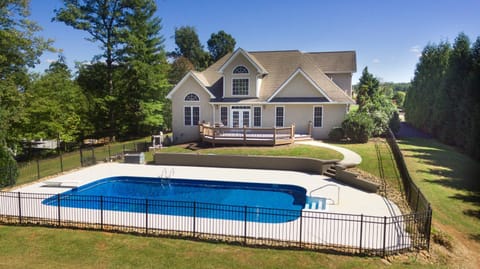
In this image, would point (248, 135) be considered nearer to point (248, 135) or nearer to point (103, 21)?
point (248, 135)

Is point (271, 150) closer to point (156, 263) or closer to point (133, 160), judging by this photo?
point (133, 160)

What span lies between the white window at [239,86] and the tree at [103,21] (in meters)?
14.3

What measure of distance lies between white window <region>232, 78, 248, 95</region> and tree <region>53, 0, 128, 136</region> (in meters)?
14.3

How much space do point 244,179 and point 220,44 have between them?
2073 inches

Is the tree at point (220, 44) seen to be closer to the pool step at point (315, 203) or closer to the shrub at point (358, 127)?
the shrub at point (358, 127)

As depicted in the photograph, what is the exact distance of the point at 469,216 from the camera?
39.2ft

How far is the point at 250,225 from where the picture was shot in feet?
37.4

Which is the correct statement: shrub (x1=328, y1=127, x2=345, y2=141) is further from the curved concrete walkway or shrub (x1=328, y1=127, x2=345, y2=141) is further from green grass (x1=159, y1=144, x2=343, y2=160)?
green grass (x1=159, y1=144, x2=343, y2=160)

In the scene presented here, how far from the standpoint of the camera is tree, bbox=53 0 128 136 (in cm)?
3183

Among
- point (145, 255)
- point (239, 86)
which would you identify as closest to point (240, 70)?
point (239, 86)

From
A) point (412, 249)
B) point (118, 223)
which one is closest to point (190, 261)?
point (118, 223)

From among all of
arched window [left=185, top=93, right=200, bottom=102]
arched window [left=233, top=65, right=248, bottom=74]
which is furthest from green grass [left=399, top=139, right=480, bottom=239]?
arched window [left=185, top=93, right=200, bottom=102]

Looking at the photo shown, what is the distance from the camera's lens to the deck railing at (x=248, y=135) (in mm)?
23750

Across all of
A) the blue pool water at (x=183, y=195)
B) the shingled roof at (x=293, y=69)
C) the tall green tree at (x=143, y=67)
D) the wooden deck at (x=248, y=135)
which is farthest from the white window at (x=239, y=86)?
the blue pool water at (x=183, y=195)
